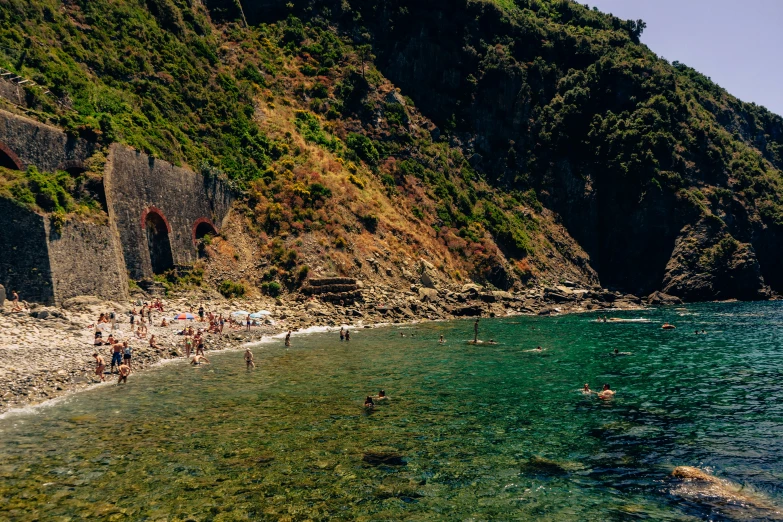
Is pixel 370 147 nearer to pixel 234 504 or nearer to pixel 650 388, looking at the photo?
pixel 650 388

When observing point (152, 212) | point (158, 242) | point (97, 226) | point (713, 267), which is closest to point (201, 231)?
point (158, 242)

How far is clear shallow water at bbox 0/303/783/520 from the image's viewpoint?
12391 mm

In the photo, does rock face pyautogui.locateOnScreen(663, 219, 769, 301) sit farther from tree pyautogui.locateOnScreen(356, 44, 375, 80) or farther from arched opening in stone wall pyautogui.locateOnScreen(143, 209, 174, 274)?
arched opening in stone wall pyautogui.locateOnScreen(143, 209, 174, 274)

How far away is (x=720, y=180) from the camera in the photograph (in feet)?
305

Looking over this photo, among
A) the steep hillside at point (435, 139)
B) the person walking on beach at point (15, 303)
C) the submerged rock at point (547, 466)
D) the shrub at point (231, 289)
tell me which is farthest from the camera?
the steep hillside at point (435, 139)

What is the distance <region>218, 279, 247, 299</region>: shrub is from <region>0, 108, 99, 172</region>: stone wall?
16.6 metres

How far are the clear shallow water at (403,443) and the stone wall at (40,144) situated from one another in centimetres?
1950

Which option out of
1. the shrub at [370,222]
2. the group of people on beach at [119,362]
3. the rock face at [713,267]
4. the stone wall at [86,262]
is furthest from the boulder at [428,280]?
the rock face at [713,267]

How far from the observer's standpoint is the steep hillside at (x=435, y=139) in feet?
192

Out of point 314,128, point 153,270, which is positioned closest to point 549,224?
point 314,128

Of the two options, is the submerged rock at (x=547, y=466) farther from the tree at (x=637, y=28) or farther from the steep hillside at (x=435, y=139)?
the tree at (x=637, y=28)

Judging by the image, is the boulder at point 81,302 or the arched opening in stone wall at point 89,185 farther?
the arched opening in stone wall at point 89,185

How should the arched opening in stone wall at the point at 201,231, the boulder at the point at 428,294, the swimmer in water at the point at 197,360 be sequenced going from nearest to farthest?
the swimmer in water at the point at 197,360, the arched opening in stone wall at the point at 201,231, the boulder at the point at 428,294

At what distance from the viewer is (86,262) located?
35812 mm
